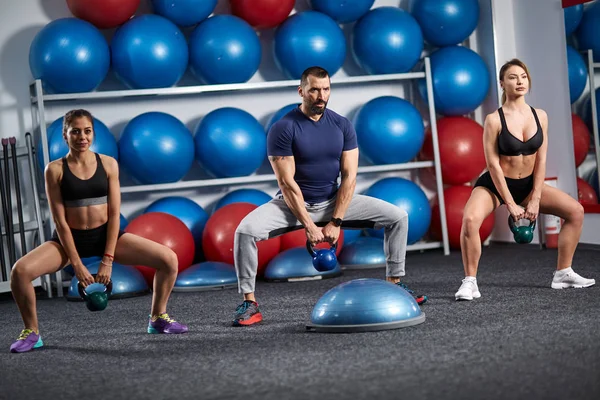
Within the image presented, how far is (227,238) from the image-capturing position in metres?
6.67

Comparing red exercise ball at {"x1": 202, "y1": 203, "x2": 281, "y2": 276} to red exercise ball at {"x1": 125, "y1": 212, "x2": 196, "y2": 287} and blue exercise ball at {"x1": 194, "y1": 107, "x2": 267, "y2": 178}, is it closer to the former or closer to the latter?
red exercise ball at {"x1": 125, "y1": 212, "x2": 196, "y2": 287}

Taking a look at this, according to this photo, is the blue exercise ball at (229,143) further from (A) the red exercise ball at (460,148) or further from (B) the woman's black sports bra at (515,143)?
(B) the woman's black sports bra at (515,143)

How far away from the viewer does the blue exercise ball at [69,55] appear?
6.56 metres

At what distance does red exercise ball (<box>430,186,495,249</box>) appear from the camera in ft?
25.2

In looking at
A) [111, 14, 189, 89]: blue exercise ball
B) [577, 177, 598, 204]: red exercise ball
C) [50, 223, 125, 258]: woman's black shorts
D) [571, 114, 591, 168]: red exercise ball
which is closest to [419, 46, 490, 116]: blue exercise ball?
[571, 114, 591, 168]: red exercise ball

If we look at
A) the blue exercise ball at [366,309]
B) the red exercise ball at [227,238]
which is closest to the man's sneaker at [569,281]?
the blue exercise ball at [366,309]

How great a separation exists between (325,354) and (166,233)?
3093mm

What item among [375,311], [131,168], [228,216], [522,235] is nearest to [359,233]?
[228,216]

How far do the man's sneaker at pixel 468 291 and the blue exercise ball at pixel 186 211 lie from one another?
273 centimetres

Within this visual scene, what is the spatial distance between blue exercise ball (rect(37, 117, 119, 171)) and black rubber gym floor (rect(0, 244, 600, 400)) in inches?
57.9

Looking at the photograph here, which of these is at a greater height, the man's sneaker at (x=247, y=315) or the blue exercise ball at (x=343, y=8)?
the blue exercise ball at (x=343, y=8)

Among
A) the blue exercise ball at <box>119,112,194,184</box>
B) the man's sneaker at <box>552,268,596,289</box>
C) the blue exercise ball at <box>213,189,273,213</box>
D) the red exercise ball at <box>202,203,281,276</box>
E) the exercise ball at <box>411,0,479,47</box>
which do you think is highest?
the exercise ball at <box>411,0,479,47</box>

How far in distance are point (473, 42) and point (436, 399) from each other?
5975 millimetres

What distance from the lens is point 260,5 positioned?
283 inches
